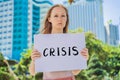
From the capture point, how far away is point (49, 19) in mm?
3533

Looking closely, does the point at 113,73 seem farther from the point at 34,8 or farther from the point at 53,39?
the point at 34,8

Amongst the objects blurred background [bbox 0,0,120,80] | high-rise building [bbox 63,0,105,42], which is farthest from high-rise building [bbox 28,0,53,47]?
high-rise building [bbox 63,0,105,42]

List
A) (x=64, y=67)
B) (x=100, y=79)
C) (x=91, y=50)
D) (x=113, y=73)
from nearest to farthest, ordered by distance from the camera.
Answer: (x=64, y=67), (x=100, y=79), (x=91, y=50), (x=113, y=73)

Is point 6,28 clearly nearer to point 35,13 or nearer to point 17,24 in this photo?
point 17,24

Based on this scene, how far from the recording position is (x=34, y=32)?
361 feet

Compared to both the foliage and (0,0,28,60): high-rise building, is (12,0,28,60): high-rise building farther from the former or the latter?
the foliage

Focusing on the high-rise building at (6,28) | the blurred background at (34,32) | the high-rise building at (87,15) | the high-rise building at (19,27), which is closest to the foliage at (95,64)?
the blurred background at (34,32)

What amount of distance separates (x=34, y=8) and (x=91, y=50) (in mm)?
90369

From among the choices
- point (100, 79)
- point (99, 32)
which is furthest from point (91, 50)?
point (99, 32)

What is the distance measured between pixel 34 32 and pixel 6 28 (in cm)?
767

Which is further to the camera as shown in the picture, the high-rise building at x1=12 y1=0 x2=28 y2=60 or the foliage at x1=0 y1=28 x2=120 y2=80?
the high-rise building at x1=12 y1=0 x2=28 y2=60

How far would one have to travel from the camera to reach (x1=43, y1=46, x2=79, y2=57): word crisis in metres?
3.45

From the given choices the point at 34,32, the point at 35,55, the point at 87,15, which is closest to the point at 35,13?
the point at 34,32

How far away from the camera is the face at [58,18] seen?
348 centimetres
